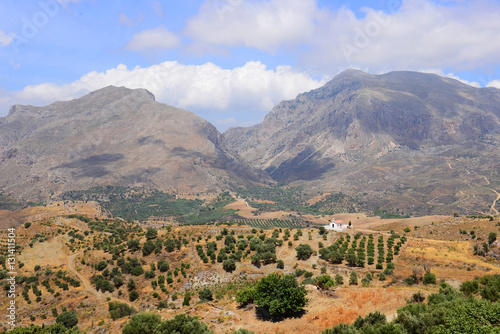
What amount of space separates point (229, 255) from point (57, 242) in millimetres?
40863

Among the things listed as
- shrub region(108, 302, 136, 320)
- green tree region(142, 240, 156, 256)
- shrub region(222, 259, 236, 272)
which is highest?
green tree region(142, 240, 156, 256)

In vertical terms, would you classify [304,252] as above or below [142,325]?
below

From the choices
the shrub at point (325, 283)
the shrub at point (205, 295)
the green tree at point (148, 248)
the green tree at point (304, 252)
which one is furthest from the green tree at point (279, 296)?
the green tree at point (148, 248)

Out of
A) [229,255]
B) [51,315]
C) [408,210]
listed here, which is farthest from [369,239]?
[408,210]

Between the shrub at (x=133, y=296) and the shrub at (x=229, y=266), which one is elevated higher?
the shrub at (x=229, y=266)

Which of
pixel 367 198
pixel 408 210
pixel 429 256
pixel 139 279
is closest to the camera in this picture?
pixel 429 256

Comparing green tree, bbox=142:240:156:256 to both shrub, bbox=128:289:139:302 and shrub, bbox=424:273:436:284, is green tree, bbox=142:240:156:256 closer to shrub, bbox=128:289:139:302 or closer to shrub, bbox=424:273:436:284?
shrub, bbox=128:289:139:302

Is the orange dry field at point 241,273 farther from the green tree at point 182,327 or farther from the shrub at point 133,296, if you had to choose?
the green tree at point 182,327

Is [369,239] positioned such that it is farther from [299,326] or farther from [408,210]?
[408,210]

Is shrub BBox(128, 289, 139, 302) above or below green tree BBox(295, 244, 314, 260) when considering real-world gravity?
below

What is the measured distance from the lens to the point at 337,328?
1886 centimetres

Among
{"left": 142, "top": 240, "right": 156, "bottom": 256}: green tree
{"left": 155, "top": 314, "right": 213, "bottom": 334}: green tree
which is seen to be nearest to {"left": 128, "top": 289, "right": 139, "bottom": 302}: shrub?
{"left": 142, "top": 240, "right": 156, "bottom": 256}: green tree

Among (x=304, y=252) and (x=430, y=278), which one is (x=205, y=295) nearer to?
(x=304, y=252)

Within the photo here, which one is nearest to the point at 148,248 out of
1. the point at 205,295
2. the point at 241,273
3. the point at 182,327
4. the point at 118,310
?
the point at 118,310
